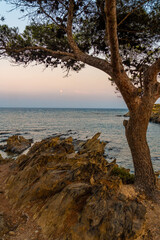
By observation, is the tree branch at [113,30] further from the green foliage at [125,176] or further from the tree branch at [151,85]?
the green foliage at [125,176]

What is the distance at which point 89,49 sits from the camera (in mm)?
10977

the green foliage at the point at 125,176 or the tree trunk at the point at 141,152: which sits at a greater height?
the tree trunk at the point at 141,152

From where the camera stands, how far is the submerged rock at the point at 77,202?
4.54 m

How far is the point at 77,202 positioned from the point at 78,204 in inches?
2.9

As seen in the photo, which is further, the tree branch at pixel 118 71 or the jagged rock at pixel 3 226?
the tree branch at pixel 118 71

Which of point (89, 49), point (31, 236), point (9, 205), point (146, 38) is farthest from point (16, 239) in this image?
point (146, 38)

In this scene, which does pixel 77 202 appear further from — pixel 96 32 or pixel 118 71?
pixel 96 32

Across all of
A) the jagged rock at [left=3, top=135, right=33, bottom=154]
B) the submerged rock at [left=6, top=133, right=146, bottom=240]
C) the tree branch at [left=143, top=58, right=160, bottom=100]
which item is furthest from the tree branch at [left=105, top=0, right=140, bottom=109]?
the jagged rock at [left=3, top=135, right=33, bottom=154]

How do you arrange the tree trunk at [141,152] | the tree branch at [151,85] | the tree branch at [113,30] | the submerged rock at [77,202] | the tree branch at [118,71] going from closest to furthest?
1. the submerged rock at [77,202]
2. the tree branch at [113,30]
3. the tree branch at [118,71]
4. the tree branch at [151,85]
5. the tree trunk at [141,152]

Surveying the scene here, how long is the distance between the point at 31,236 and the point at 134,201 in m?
3.53

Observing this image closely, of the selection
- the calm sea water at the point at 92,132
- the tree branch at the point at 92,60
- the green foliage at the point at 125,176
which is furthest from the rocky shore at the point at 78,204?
the calm sea water at the point at 92,132

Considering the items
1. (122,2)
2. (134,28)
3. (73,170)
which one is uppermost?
(122,2)

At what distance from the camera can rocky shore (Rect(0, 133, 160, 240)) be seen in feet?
14.9

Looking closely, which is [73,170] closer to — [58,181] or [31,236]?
[58,181]
